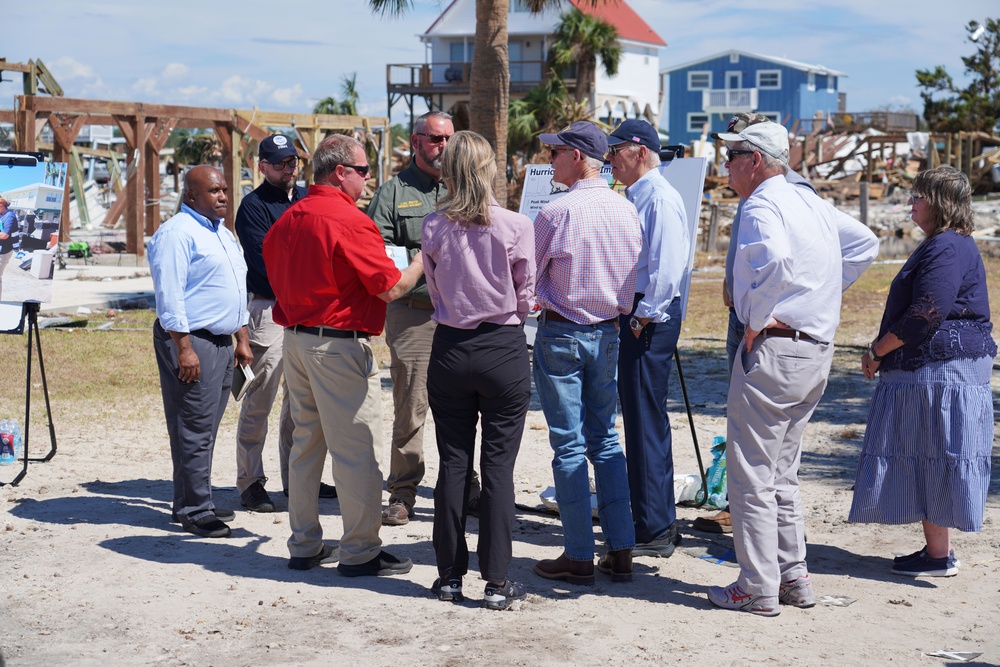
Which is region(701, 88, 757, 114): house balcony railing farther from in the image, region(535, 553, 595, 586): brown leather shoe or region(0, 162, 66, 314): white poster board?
region(535, 553, 595, 586): brown leather shoe

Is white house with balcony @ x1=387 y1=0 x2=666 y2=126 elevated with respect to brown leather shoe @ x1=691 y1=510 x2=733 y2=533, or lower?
elevated

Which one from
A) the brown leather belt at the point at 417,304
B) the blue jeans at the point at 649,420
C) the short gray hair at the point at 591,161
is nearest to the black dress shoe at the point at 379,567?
the blue jeans at the point at 649,420

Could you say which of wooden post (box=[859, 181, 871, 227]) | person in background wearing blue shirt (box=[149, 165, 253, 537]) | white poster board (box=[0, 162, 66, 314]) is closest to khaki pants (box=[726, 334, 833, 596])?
person in background wearing blue shirt (box=[149, 165, 253, 537])

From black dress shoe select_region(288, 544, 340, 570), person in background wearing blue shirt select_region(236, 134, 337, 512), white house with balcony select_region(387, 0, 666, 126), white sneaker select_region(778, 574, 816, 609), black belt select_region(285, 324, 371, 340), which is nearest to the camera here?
white sneaker select_region(778, 574, 816, 609)

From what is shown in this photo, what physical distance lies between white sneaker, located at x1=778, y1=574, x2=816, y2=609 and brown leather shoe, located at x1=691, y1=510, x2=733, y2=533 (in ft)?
3.56

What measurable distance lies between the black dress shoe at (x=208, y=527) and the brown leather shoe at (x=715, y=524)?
250 centimetres

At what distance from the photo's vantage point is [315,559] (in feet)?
15.9

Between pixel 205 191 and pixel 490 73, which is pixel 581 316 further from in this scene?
pixel 490 73

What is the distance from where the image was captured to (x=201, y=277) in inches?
205

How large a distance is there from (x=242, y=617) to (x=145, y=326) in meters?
9.61

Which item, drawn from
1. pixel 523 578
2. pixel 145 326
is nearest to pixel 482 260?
pixel 523 578

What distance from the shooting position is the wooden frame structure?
17969mm

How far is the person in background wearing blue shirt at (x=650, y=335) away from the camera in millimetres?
4762

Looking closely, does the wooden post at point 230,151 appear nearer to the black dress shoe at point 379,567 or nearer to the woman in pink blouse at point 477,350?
the black dress shoe at point 379,567
